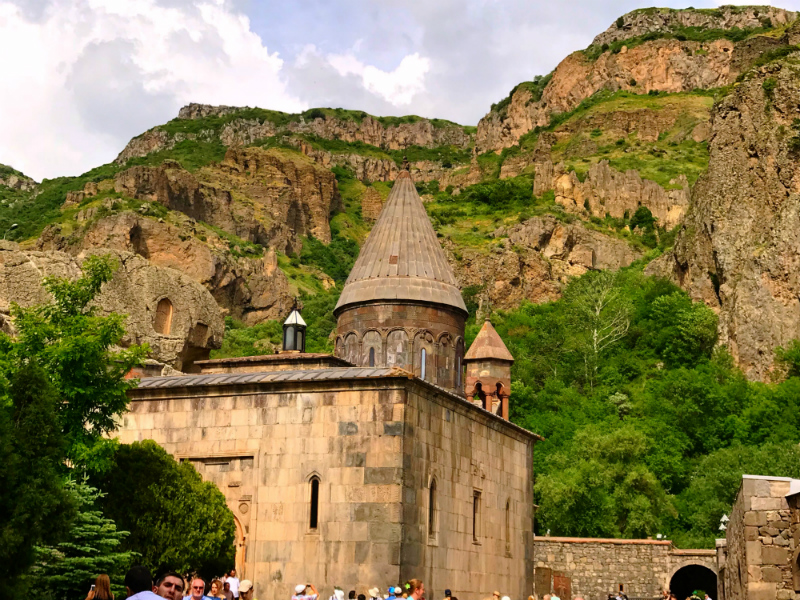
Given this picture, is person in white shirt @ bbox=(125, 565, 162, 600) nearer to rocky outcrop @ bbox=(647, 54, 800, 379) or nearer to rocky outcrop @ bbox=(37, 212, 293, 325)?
rocky outcrop @ bbox=(647, 54, 800, 379)

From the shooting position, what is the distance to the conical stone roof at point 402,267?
21.7m

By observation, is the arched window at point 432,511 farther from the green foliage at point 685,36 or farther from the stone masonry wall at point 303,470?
the green foliage at point 685,36

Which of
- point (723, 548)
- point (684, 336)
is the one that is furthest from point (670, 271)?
point (723, 548)

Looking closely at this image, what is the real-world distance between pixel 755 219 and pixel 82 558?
38594 mm

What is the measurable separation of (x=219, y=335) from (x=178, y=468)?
7.23 metres

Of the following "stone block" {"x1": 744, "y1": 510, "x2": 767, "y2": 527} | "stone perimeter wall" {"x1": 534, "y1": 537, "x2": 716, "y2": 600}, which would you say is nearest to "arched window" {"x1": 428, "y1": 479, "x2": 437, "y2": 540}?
"stone block" {"x1": 744, "y1": 510, "x2": 767, "y2": 527}

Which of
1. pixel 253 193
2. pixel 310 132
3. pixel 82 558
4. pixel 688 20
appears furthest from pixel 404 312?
pixel 310 132

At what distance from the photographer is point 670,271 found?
55.9m

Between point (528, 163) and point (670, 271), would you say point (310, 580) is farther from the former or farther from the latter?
point (528, 163)

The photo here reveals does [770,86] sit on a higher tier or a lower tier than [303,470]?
higher

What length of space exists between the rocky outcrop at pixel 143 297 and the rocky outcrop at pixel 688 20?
10246cm

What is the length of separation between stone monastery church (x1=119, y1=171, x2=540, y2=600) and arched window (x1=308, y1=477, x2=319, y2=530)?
0.02m

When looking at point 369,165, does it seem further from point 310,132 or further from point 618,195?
point 618,195

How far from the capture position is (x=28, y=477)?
11.1 meters
